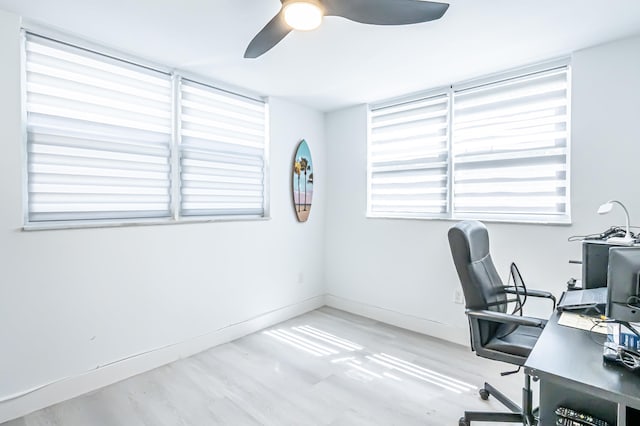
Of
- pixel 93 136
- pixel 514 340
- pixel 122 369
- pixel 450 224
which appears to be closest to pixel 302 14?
pixel 93 136

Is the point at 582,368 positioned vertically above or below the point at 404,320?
above

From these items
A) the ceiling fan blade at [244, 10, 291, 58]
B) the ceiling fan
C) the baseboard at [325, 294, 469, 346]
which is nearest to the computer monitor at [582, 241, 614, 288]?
the baseboard at [325, 294, 469, 346]

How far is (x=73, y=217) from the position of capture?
7.41 ft

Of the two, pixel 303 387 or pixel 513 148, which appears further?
pixel 513 148

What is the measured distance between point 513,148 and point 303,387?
2.51 m

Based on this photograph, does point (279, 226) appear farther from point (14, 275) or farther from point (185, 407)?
point (14, 275)

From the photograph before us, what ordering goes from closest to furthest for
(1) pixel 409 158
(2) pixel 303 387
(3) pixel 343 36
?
(3) pixel 343 36 < (2) pixel 303 387 < (1) pixel 409 158

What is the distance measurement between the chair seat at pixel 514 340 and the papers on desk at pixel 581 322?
263 millimetres

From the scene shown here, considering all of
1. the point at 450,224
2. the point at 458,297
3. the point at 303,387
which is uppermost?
the point at 450,224

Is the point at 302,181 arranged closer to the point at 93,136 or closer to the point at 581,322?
the point at 93,136

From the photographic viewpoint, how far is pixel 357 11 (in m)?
1.57

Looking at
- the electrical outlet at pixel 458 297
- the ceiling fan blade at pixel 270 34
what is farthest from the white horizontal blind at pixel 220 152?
the electrical outlet at pixel 458 297

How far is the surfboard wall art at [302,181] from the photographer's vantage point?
3691 millimetres

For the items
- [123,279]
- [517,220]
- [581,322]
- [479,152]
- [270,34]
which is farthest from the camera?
[479,152]
